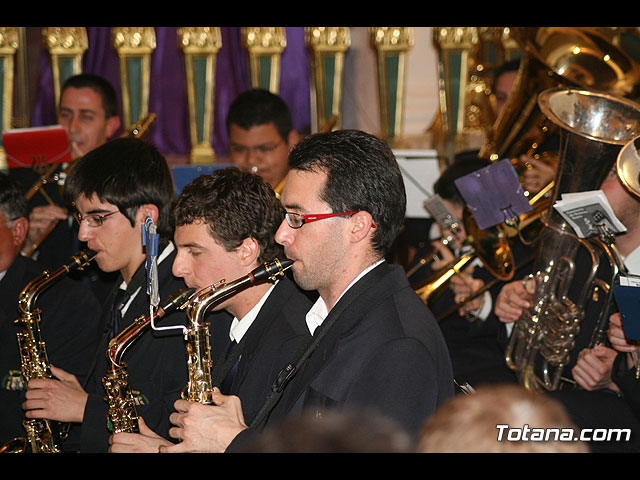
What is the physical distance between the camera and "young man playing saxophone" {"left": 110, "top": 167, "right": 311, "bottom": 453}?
2.72m

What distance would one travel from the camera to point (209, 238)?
2902 mm

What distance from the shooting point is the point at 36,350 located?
11.4 ft

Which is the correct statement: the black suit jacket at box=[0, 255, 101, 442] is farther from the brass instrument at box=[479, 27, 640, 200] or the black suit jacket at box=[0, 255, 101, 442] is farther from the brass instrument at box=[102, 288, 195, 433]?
the brass instrument at box=[479, 27, 640, 200]

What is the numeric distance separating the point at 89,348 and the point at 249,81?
14.1ft

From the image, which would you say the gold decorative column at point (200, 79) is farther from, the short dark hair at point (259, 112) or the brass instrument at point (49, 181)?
the brass instrument at point (49, 181)

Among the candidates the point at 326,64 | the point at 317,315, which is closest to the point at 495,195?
the point at 317,315

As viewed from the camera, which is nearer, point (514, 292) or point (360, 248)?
point (360, 248)

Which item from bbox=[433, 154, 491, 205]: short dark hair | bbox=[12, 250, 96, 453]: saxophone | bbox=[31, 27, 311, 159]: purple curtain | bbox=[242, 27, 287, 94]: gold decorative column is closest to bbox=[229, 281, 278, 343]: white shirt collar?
bbox=[12, 250, 96, 453]: saxophone

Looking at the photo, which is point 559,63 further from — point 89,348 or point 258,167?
point 89,348

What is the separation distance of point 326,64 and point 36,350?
167 inches

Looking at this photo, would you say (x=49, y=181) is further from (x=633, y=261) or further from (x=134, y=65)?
(x=633, y=261)

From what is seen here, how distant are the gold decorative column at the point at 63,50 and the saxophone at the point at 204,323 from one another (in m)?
4.59
